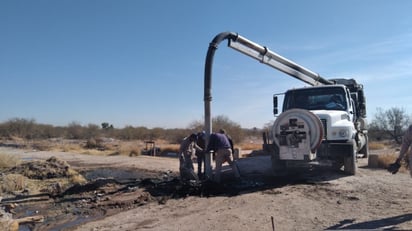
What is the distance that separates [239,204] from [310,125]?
365 centimetres

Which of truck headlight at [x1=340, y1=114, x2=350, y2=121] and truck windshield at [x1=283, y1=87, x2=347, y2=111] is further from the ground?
truck windshield at [x1=283, y1=87, x2=347, y2=111]

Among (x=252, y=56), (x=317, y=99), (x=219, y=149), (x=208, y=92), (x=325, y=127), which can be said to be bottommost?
(x=219, y=149)

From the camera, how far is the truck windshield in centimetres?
1196

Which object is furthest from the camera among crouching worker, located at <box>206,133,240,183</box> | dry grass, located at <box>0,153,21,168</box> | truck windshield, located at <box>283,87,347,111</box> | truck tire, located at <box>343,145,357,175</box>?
dry grass, located at <box>0,153,21,168</box>

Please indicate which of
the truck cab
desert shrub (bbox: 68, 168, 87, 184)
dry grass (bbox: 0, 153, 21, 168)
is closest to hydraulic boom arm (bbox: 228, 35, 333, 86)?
the truck cab

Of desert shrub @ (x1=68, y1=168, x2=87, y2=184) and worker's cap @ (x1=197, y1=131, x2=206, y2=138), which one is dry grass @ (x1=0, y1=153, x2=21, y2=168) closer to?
desert shrub @ (x1=68, y1=168, x2=87, y2=184)

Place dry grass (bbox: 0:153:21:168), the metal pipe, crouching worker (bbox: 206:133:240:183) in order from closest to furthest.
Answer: crouching worker (bbox: 206:133:240:183)
the metal pipe
dry grass (bbox: 0:153:21:168)

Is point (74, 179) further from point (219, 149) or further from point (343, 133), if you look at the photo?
point (343, 133)

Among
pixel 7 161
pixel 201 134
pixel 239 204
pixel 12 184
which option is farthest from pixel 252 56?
pixel 7 161

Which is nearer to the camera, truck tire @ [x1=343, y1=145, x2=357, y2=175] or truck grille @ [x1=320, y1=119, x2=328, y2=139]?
truck grille @ [x1=320, y1=119, x2=328, y2=139]

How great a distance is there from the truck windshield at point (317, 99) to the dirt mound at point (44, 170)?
32.6 feet

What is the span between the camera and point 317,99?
12281 millimetres

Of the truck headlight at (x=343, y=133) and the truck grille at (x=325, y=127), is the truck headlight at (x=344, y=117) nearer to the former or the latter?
the truck headlight at (x=343, y=133)

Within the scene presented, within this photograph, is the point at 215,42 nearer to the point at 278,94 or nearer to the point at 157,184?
the point at 278,94
